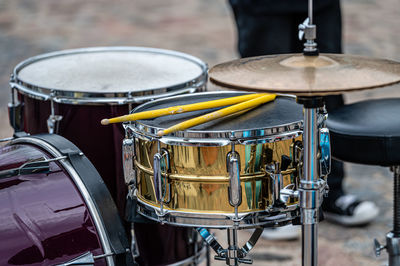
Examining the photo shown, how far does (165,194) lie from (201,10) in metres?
6.08

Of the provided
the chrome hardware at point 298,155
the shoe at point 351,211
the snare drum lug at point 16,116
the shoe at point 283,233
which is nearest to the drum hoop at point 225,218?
the chrome hardware at point 298,155

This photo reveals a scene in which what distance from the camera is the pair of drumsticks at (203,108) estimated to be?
67.0 inches

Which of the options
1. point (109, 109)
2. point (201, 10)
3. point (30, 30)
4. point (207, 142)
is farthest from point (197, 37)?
A: point (207, 142)

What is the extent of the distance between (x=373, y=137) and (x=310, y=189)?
48cm

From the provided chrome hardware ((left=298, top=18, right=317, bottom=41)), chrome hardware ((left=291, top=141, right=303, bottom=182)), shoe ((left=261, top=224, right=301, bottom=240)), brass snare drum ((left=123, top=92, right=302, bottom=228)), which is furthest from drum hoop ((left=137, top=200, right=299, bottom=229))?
shoe ((left=261, top=224, right=301, bottom=240))

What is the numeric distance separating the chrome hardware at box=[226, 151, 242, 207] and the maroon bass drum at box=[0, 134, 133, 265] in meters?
0.30

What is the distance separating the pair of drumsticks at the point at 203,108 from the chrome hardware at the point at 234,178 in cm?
13

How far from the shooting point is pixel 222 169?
5.55 feet

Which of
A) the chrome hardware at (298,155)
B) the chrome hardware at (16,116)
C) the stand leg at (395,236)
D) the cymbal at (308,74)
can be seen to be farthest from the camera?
the chrome hardware at (16,116)

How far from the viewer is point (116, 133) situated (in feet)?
6.84

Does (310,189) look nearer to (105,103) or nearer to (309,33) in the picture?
(309,33)

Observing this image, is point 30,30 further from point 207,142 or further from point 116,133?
point 207,142

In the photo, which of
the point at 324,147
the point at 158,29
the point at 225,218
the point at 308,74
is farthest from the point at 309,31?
the point at 158,29

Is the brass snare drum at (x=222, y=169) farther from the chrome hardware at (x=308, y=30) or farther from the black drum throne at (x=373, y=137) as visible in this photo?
the black drum throne at (x=373, y=137)
